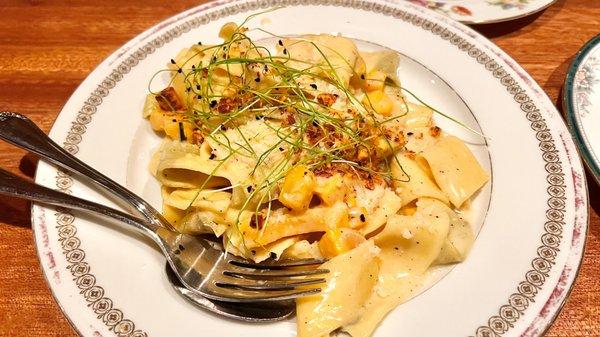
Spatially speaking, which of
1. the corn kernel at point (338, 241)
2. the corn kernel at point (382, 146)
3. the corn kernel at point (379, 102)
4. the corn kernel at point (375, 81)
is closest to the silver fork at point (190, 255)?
the corn kernel at point (338, 241)

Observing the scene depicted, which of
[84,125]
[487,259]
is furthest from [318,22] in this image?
[487,259]

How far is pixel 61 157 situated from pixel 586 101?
296 cm

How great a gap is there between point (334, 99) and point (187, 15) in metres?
1.28

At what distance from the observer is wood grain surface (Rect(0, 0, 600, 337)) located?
7.30 feet

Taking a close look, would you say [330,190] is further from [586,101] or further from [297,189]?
[586,101]

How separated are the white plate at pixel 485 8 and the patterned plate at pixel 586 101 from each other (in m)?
0.54

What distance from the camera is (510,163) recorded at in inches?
96.7

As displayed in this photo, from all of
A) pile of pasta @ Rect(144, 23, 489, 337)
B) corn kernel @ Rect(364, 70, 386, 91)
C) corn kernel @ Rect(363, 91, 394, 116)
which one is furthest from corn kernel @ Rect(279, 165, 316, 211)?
corn kernel @ Rect(364, 70, 386, 91)

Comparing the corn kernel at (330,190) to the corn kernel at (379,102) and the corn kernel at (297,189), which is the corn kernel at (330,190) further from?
the corn kernel at (379,102)

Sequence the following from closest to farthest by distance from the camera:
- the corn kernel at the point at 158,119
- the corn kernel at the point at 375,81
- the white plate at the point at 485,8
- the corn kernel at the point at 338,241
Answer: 1. the corn kernel at the point at 338,241
2. the corn kernel at the point at 158,119
3. the corn kernel at the point at 375,81
4. the white plate at the point at 485,8

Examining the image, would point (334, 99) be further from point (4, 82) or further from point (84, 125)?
point (4, 82)

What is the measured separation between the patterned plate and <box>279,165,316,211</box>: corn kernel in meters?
1.44

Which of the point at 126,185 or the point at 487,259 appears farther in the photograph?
the point at 126,185

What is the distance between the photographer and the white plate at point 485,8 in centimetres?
340
